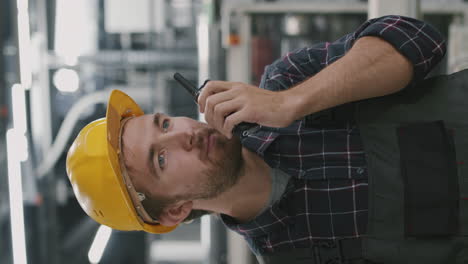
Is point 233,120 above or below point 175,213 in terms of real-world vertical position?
above

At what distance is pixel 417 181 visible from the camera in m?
1.27

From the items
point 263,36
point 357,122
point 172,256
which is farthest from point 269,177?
point 172,256

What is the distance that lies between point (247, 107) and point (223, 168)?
0.37 meters

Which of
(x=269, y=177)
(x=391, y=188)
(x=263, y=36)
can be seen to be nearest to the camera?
(x=391, y=188)

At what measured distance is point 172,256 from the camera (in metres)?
3.65

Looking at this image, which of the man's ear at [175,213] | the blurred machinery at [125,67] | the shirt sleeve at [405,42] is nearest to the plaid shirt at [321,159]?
the shirt sleeve at [405,42]

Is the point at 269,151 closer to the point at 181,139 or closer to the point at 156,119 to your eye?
the point at 181,139

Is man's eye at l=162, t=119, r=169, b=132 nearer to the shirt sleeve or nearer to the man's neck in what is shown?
the man's neck

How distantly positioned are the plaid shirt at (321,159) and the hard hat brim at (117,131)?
15.6 inches

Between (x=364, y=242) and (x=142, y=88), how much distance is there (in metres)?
2.84

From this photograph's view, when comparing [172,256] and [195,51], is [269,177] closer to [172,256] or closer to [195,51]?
[172,256]

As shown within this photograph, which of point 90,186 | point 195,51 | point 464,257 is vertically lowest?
point 464,257

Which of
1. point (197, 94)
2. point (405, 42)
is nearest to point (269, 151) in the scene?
point (197, 94)

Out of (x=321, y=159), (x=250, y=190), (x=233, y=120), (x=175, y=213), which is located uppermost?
(x=233, y=120)
